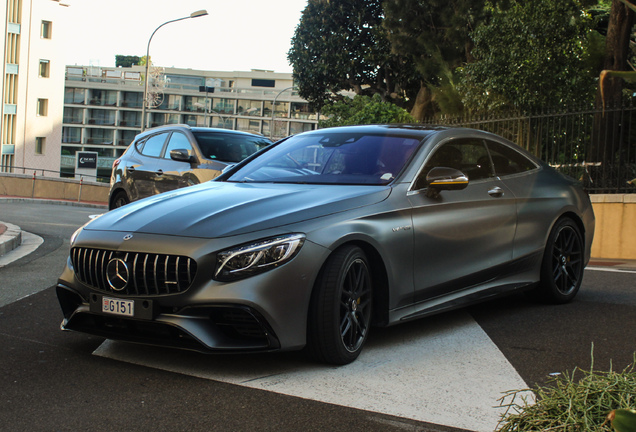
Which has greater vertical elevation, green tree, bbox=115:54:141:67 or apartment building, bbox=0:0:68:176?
green tree, bbox=115:54:141:67

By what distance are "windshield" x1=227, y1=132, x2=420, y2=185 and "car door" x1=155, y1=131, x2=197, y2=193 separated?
5.42 metres

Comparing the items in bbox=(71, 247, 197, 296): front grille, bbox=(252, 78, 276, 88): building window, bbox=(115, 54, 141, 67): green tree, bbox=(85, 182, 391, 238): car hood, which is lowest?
bbox=(71, 247, 197, 296): front grille

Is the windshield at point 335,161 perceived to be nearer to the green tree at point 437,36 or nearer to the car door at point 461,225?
the car door at point 461,225

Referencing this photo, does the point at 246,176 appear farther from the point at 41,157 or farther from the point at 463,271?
the point at 41,157

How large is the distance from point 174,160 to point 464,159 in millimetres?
6377

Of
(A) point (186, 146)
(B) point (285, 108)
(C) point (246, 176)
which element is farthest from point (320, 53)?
(B) point (285, 108)

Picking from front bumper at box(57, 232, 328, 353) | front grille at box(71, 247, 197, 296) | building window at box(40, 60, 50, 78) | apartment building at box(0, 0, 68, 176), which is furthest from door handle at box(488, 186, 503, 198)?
building window at box(40, 60, 50, 78)

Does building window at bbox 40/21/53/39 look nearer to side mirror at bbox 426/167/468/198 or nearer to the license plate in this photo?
side mirror at bbox 426/167/468/198

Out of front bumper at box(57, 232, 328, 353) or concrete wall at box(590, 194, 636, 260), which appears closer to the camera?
front bumper at box(57, 232, 328, 353)

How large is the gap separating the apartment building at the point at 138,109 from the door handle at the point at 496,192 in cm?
10689

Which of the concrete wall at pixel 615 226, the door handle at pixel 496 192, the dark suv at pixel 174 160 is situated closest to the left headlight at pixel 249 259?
the door handle at pixel 496 192

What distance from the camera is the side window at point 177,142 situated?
1150 centimetres

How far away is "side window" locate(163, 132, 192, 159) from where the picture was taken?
11.5 metres

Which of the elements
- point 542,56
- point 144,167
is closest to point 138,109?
point 542,56
